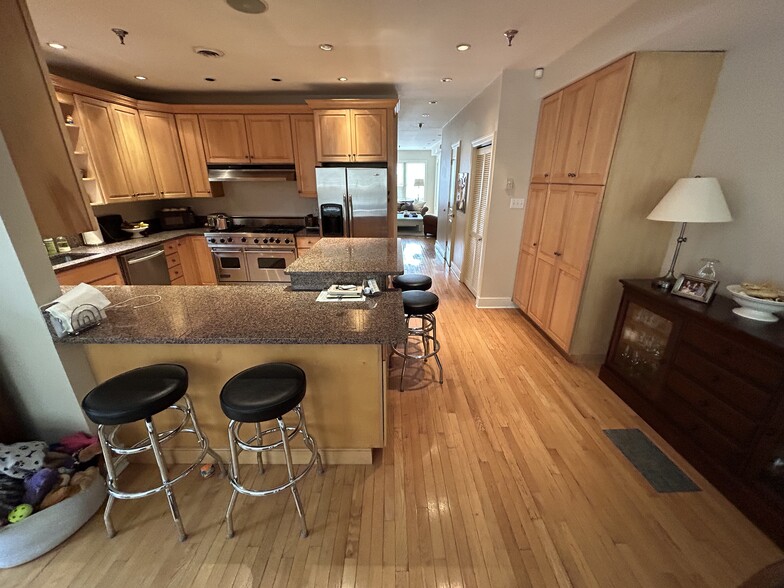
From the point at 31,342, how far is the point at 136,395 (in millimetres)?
677

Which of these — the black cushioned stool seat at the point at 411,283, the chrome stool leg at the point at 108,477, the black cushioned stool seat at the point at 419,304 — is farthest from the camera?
the black cushioned stool seat at the point at 411,283

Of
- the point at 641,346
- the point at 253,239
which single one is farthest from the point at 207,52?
the point at 641,346

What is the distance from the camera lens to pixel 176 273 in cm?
403

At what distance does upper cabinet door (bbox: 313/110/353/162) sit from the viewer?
12.8ft

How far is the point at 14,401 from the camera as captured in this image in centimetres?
156

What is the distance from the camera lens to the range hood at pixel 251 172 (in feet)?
13.5

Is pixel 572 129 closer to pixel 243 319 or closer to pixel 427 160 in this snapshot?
pixel 243 319

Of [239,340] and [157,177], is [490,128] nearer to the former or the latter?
[239,340]

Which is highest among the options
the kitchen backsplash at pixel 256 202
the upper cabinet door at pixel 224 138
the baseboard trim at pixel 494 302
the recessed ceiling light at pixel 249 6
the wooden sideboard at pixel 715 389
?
the recessed ceiling light at pixel 249 6

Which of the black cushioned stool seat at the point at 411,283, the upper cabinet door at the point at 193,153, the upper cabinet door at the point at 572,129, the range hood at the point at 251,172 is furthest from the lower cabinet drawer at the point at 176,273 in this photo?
the upper cabinet door at the point at 572,129

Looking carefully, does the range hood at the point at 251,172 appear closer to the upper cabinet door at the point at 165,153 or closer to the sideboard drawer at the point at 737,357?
the upper cabinet door at the point at 165,153

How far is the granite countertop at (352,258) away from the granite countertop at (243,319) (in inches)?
8.0

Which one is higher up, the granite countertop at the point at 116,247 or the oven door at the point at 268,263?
the granite countertop at the point at 116,247

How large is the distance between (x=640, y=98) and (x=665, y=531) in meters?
2.55
